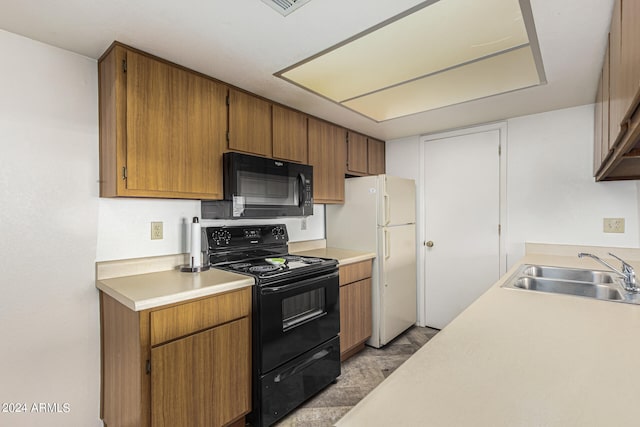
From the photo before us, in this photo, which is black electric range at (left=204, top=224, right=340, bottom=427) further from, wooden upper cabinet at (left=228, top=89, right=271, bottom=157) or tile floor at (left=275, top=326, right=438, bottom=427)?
wooden upper cabinet at (left=228, top=89, right=271, bottom=157)

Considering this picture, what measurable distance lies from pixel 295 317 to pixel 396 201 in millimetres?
1594

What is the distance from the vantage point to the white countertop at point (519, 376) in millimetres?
→ 621

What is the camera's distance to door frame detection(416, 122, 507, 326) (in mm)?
2967

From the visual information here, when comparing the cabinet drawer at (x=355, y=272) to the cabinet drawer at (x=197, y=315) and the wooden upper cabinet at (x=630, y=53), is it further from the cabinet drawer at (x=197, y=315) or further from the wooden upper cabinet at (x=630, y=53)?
the wooden upper cabinet at (x=630, y=53)

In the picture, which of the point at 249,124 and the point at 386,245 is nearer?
the point at 249,124

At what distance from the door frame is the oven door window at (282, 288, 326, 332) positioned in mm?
1654

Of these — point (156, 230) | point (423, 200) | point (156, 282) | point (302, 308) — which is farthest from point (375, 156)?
point (156, 282)

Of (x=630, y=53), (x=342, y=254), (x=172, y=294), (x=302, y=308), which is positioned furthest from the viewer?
(x=342, y=254)

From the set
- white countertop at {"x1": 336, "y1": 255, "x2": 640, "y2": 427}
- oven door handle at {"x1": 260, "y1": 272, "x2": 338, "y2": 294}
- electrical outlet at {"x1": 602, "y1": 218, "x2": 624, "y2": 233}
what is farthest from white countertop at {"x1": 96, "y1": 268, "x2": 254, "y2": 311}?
electrical outlet at {"x1": 602, "y1": 218, "x2": 624, "y2": 233}

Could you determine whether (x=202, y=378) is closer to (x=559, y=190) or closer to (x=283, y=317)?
(x=283, y=317)

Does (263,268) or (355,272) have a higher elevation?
(263,268)

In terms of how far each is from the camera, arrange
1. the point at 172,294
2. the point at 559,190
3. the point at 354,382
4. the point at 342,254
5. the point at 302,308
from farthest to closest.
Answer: the point at 342,254, the point at 559,190, the point at 354,382, the point at 302,308, the point at 172,294

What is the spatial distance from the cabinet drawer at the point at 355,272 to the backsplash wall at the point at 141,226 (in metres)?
1.04

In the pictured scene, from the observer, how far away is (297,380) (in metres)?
2.02
